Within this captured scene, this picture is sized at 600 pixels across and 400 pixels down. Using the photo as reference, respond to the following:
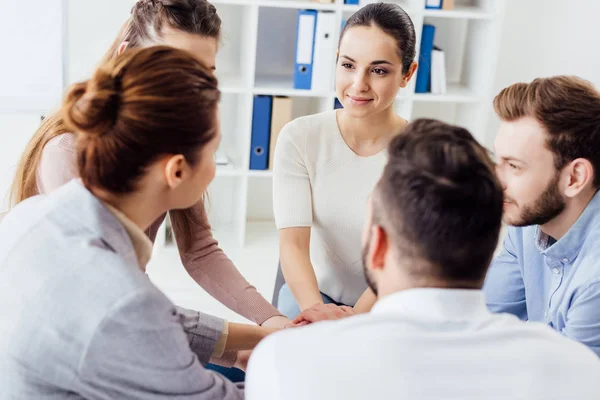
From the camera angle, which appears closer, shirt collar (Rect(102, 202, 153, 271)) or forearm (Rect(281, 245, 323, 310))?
shirt collar (Rect(102, 202, 153, 271))

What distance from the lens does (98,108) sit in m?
1.19

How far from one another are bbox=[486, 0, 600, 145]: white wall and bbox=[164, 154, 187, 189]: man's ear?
2852 millimetres

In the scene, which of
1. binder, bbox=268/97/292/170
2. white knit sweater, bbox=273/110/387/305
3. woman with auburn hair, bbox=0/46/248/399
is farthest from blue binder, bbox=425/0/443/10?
woman with auburn hair, bbox=0/46/248/399

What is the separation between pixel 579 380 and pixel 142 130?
715 millimetres

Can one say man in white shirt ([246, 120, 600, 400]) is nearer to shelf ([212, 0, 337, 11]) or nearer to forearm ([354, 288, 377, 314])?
forearm ([354, 288, 377, 314])

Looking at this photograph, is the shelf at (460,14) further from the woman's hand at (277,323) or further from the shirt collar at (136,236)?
the shirt collar at (136,236)

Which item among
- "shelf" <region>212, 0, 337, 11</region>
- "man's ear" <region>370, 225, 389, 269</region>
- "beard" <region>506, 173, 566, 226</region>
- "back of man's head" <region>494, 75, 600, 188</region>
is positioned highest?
"shelf" <region>212, 0, 337, 11</region>

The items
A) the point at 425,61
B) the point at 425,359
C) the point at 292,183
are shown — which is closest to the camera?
the point at 425,359

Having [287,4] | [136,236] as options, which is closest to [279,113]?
[287,4]

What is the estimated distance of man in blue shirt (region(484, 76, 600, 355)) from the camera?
1.64 m

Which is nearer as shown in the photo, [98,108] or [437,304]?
[437,304]

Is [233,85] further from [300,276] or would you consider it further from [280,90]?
[300,276]

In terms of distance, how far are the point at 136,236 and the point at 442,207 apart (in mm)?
519

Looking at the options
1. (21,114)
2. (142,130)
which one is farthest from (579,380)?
(21,114)
